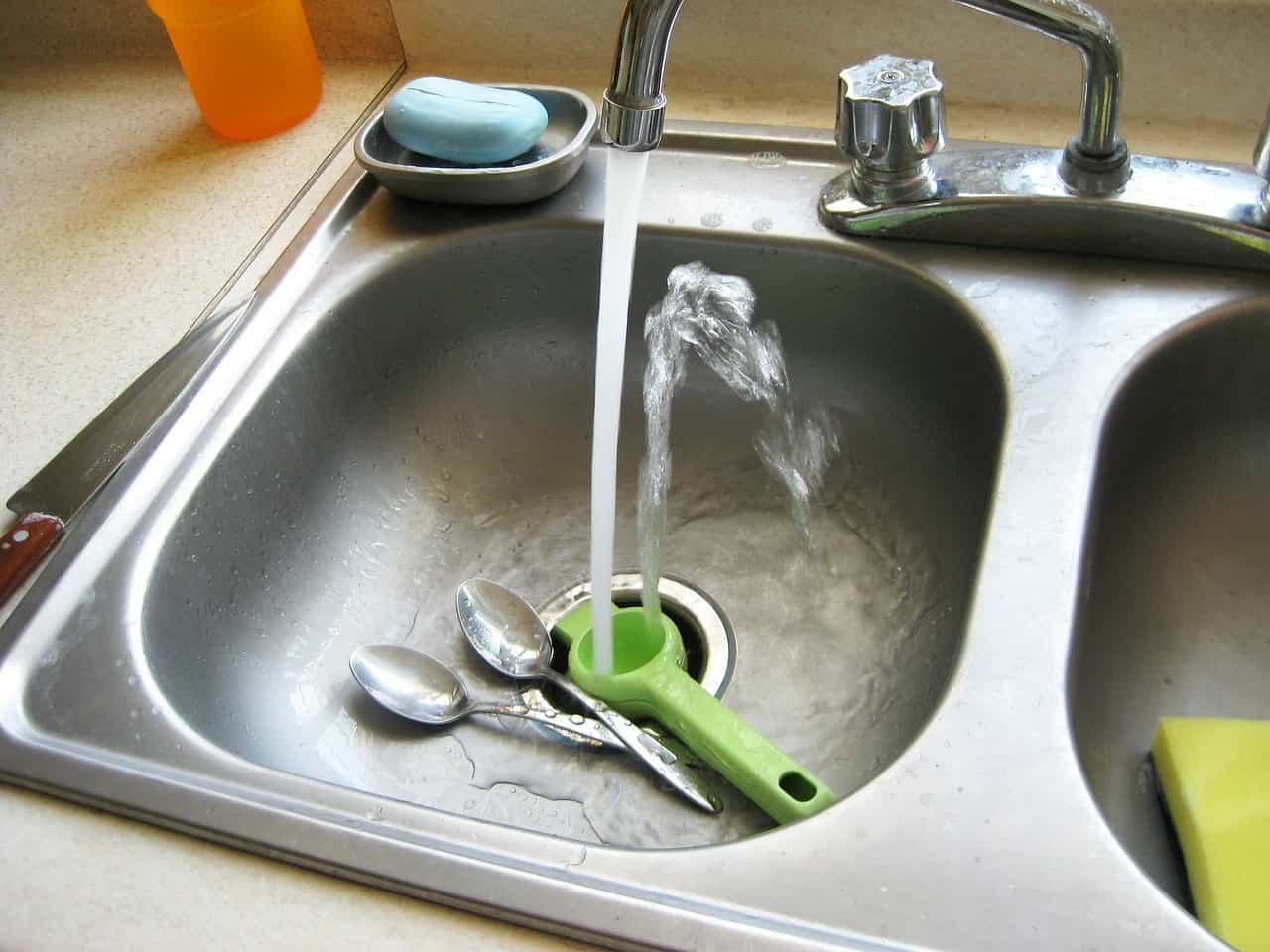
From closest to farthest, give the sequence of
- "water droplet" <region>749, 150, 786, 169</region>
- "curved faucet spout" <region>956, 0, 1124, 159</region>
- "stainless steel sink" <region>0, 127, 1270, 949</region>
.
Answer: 1. "stainless steel sink" <region>0, 127, 1270, 949</region>
2. "curved faucet spout" <region>956, 0, 1124, 159</region>
3. "water droplet" <region>749, 150, 786, 169</region>

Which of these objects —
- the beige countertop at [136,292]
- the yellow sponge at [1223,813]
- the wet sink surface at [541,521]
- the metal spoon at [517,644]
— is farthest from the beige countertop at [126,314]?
the yellow sponge at [1223,813]

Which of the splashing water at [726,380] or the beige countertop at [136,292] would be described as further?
the splashing water at [726,380]

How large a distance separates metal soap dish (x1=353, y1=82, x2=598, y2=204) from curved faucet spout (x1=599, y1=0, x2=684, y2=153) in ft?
0.88

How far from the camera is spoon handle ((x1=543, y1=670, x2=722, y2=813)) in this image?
2.02 feet

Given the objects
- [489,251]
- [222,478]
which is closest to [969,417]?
[489,251]

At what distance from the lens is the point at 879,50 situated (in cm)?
85

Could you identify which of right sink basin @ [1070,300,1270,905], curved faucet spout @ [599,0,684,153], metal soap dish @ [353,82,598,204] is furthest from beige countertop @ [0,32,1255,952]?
curved faucet spout @ [599,0,684,153]

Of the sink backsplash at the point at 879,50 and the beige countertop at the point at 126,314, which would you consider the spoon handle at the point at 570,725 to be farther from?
the sink backsplash at the point at 879,50

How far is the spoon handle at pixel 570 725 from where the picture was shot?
0.66 m

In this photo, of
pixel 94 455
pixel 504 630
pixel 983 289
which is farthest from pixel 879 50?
pixel 94 455

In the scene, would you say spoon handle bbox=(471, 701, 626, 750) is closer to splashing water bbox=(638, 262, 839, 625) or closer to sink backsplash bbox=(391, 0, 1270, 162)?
splashing water bbox=(638, 262, 839, 625)

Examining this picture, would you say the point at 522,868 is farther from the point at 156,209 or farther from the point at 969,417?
the point at 156,209

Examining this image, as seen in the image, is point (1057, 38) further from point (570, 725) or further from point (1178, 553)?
point (570, 725)

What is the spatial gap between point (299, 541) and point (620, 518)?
0.23 meters
